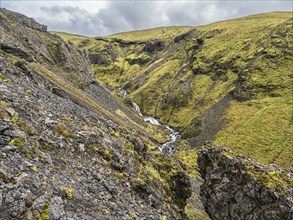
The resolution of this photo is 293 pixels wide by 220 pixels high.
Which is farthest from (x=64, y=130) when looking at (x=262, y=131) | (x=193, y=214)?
(x=262, y=131)

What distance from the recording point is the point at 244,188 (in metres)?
23.9

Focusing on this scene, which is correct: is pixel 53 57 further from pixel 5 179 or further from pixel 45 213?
pixel 45 213

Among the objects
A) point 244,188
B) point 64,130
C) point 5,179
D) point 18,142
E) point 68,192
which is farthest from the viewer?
point 244,188

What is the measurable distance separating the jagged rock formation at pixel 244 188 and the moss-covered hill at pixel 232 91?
1874 inches

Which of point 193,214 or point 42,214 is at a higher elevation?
point 193,214

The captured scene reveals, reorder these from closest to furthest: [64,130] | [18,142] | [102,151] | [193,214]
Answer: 1. [18,142]
2. [64,130]
3. [102,151]
4. [193,214]

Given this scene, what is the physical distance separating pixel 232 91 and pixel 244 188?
9207 cm

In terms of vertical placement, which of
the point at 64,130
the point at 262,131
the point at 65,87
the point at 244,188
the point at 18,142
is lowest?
the point at 18,142

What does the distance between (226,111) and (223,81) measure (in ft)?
102

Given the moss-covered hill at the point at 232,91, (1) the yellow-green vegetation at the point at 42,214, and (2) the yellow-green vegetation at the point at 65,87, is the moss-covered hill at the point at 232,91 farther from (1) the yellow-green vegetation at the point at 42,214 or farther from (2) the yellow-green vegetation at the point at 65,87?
(1) the yellow-green vegetation at the point at 42,214

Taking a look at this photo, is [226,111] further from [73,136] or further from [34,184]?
[34,184]

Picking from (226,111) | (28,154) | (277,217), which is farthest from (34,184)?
(226,111)

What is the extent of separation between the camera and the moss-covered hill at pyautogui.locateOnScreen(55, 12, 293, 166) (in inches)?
3145

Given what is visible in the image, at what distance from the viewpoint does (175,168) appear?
→ 97.2 feet
